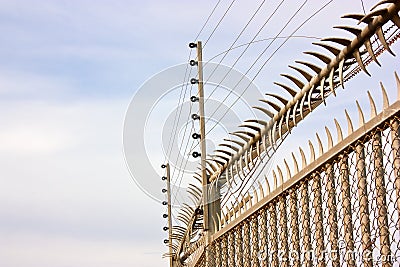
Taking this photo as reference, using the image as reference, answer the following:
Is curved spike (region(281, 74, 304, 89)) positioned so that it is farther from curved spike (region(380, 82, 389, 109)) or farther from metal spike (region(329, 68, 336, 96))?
curved spike (region(380, 82, 389, 109))

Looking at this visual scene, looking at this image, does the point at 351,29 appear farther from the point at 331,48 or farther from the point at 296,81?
the point at 296,81

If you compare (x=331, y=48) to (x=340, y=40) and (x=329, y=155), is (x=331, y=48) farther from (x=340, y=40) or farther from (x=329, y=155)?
(x=329, y=155)

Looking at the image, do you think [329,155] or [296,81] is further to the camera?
[296,81]

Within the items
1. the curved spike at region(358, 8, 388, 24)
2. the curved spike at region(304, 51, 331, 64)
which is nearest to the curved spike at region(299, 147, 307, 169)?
the curved spike at region(304, 51, 331, 64)

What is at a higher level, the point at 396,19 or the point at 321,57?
the point at 321,57

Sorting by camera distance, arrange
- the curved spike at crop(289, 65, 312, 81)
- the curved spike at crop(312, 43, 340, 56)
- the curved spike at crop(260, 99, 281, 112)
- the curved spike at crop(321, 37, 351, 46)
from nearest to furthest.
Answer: the curved spike at crop(321, 37, 351, 46) → the curved spike at crop(312, 43, 340, 56) → the curved spike at crop(289, 65, 312, 81) → the curved spike at crop(260, 99, 281, 112)

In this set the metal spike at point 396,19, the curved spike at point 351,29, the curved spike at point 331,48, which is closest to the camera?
the metal spike at point 396,19

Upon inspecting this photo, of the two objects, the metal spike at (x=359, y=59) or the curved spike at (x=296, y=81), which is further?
the curved spike at (x=296, y=81)

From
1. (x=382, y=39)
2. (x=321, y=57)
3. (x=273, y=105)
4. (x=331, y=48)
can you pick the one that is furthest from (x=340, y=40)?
(x=273, y=105)

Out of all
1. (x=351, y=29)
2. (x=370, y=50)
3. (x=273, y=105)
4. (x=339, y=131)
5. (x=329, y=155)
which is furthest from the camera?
(x=273, y=105)

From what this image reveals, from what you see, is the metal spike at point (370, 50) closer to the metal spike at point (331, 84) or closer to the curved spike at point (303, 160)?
the metal spike at point (331, 84)

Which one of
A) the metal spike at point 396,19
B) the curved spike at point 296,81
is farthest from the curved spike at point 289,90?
the metal spike at point 396,19

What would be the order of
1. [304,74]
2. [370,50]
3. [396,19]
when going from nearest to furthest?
[396,19]
[370,50]
[304,74]

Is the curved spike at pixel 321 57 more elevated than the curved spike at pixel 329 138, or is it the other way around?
the curved spike at pixel 321 57
